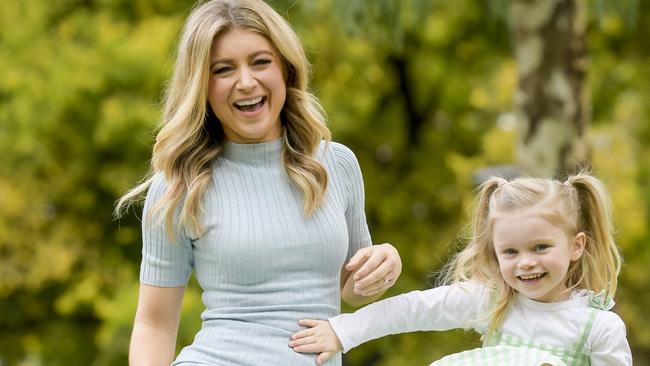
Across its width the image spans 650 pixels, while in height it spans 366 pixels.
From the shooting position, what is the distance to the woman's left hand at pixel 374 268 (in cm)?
288

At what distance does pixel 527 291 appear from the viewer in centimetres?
279

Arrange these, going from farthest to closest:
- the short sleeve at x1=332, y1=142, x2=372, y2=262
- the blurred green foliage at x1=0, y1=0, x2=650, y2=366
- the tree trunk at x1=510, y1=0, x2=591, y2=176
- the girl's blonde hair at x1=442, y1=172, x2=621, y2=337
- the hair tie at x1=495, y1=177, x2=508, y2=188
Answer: the blurred green foliage at x1=0, y1=0, x2=650, y2=366 < the tree trunk at x1=510, y1=0, x2=591, y2=176 < the short sleeve at x1=332, y1=142, x2=372, y2=262 < the hair tie at x1=495, y1=177, x2=508, y2=188 < the girl's blonde hair at x1=442, y1=172, x2=621, y2=337

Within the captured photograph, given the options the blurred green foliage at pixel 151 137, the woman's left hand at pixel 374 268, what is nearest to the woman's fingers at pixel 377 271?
the woman's left hand at pixel 374 268

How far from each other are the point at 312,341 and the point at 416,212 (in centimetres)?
1086

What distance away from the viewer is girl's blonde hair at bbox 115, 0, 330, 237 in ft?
9.53

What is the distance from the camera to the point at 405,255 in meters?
13.0

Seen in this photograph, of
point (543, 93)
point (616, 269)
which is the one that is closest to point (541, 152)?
point (543, 93)

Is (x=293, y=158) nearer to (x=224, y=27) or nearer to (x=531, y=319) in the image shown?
(x=224, y=27)

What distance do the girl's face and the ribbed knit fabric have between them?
0.43 meters

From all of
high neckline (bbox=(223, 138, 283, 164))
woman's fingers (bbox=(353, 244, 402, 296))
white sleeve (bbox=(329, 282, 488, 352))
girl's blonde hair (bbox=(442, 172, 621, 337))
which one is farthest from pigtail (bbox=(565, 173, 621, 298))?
high neckline (bbox=(223, 138, 283, 164))

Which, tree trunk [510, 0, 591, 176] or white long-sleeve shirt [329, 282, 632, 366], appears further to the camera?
tree trunk [510, 0, 591, 176]

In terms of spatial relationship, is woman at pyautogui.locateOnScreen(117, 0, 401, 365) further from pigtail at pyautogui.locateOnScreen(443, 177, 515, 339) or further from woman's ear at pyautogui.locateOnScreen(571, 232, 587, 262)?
woman's ear at pyautogui.locateOnScreen(571, 232, 587, 262)

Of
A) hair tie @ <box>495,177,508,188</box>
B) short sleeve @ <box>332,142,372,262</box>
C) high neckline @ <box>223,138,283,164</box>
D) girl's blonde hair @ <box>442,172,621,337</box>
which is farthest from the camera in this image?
short sleeve @ <box>332,142,372,262</box>

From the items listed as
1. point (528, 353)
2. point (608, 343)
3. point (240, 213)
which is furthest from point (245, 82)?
point (608, 343)
